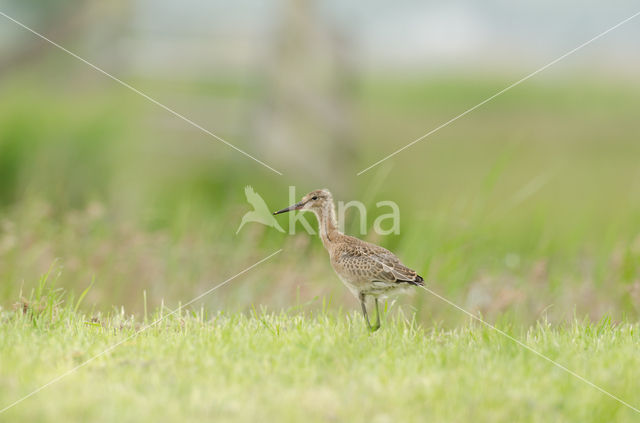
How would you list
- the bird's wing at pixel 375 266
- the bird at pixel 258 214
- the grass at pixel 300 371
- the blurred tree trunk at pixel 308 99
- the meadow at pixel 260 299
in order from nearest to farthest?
the grass at pixel 300 371
the meadow at pixel 260 299
the bird's wing at pixel 375 266
the bird at pixel 258 214
the blurred tree trunk at pixel 308 99

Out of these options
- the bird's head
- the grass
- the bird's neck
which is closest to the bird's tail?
the grass

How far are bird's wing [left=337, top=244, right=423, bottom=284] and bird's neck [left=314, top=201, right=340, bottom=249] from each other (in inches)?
8.7

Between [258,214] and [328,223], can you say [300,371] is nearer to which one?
[328,223]

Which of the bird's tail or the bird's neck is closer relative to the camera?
the bird's tail

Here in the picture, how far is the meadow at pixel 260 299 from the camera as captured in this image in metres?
3.83

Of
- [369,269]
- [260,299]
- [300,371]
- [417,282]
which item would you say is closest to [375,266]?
[369,269]

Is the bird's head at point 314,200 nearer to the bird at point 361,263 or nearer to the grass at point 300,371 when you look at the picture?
the bird at point 361,263

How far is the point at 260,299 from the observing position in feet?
22.0

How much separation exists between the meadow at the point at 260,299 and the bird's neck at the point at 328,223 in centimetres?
49

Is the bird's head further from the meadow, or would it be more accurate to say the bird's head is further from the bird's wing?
the meadow

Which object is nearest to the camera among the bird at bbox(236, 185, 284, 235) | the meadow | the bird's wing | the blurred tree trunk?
the meadow

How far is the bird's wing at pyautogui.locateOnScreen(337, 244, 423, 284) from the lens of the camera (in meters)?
4.45

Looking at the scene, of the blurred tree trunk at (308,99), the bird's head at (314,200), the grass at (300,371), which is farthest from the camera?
the blurred tree trunk at (308,99)

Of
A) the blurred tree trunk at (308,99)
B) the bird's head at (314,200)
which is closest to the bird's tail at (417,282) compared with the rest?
the bird's head at (314,200)
